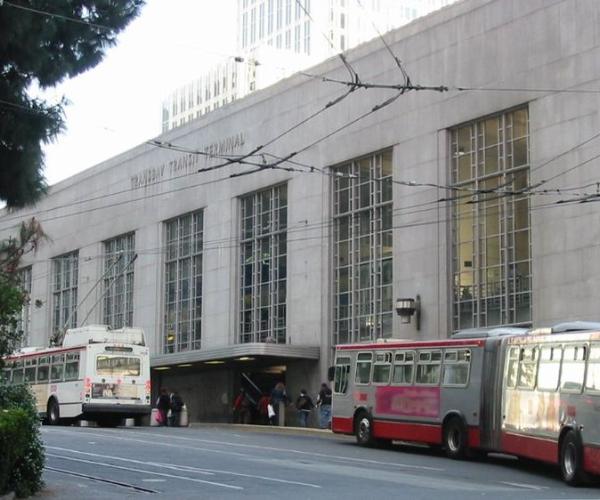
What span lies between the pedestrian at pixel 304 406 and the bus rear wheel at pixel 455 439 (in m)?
13.1

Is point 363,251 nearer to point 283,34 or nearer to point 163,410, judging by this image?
point 163,410

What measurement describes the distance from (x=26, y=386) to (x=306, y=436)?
16664mm

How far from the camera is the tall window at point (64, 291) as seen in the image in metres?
60.8

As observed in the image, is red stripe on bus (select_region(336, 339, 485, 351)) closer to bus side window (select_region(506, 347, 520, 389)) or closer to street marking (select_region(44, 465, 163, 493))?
bus side window (select_region(506, 347, 520, 389))

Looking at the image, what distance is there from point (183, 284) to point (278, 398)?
11.4 metres

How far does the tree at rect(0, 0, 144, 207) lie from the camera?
56.1 ft

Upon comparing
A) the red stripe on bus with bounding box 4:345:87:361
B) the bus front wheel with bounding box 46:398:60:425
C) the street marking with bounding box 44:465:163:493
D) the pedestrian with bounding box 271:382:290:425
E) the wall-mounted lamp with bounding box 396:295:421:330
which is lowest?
the street marking with bounding box 44:465:163:493

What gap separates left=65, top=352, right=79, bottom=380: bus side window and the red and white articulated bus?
10.7 meters

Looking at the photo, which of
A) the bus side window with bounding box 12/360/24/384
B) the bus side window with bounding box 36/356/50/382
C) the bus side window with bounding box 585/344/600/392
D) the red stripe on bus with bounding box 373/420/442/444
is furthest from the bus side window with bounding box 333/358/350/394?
the bus side window with bounding box 12/360/24/384

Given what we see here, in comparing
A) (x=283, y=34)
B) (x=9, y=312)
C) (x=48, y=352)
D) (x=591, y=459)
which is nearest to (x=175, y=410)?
(x=48, y=352)

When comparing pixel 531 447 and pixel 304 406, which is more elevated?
pixel 304 406

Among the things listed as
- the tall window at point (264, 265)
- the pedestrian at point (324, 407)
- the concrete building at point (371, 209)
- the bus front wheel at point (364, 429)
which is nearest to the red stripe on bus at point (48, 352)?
the concrete building at point (371, 209)

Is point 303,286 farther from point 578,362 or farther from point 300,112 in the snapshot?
point 578,362

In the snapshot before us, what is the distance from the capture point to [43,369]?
4178 cm
